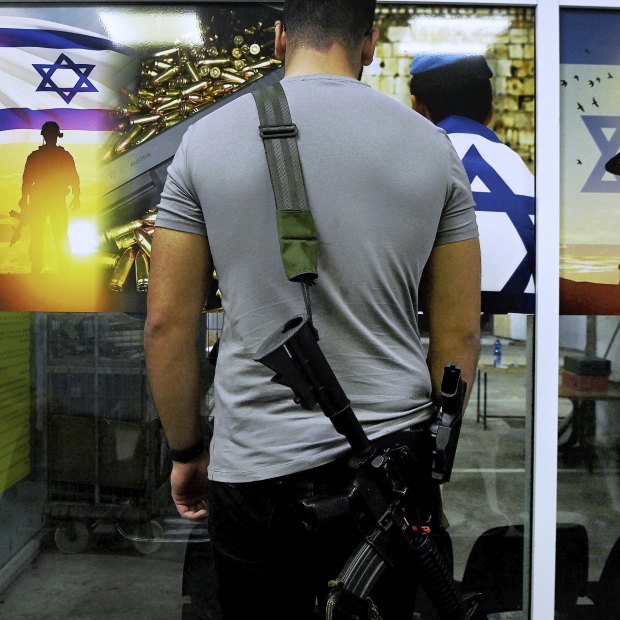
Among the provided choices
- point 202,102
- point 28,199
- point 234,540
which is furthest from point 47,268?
point 234,540

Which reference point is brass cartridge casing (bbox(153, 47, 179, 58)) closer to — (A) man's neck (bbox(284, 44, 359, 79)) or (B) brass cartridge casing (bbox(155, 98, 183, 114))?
(B) brass cartridge casing (bbox(155, 98, 183, 114))

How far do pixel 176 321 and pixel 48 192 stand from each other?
52.7 inches

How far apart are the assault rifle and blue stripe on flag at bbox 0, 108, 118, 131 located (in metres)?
1.68

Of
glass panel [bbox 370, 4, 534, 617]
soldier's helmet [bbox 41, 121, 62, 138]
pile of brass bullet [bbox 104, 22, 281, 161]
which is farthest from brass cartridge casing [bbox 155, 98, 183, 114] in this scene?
glass panel [bbox 370, 4, 534, 617]

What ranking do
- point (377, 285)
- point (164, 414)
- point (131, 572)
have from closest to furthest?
point (377, 285), point (164, 414), point (131, 572)

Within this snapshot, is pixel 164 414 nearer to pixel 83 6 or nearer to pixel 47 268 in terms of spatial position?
pixel 47 268

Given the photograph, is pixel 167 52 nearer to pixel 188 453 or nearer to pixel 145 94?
pixel 145 94

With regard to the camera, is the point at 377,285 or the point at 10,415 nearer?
the point at 377,285

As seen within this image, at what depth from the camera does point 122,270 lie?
110 inches

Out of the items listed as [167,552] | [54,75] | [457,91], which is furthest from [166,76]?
[167,552]

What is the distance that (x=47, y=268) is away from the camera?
278 centimetres

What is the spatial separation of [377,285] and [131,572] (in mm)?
1972

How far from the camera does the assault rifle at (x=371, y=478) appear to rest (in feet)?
4.71

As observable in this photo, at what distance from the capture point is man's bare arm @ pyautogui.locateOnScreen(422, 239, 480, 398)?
5.81 ft
